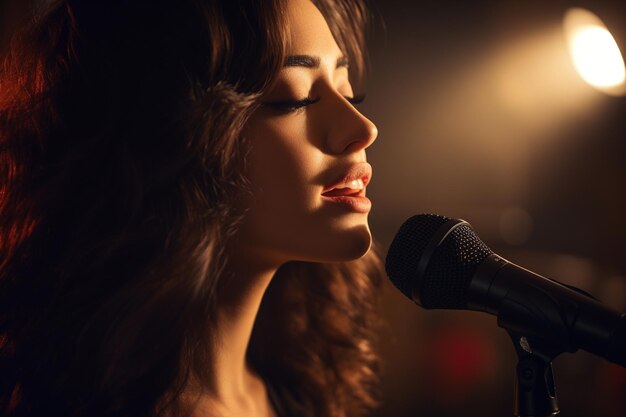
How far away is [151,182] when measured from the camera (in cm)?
83

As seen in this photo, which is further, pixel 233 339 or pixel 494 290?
pixel 233 339

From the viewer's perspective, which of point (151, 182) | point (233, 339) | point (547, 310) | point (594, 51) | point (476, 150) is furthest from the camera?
point (476, 150)

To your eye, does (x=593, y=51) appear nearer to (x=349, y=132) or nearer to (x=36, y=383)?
(x=349, y=132)

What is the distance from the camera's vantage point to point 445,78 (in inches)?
82.0

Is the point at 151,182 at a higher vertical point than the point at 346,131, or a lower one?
lower

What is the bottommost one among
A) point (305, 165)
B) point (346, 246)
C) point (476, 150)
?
Answer: point (476, 150)

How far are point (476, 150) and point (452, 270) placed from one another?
1.76m

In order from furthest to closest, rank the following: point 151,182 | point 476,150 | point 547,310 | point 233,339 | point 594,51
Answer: point 476,150
point 594,51
point 233,339
point 151,182
point 547,310

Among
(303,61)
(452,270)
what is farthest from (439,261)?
(303,61)

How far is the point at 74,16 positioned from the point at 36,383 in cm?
53

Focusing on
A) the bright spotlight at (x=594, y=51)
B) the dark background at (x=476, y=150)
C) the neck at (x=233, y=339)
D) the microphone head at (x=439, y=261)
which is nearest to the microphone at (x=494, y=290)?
the microphone head at (x=439, y=261)

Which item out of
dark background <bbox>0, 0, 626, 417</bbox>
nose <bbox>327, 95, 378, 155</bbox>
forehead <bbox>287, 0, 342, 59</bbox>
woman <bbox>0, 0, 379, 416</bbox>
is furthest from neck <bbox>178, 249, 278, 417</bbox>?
dark background <bbox>0, 0, 626, 417</bbox>

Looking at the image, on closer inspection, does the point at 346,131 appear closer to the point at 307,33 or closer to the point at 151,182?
the point at 307,33

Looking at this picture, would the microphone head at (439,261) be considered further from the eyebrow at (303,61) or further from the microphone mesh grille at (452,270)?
the eyebrow at (303,61)
